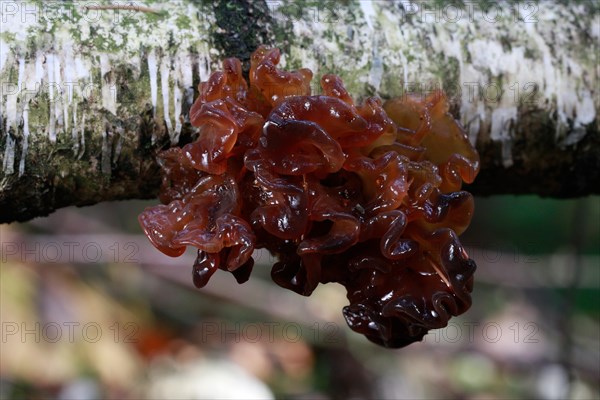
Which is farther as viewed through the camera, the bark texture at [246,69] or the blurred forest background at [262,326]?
the blurred forest background at [262,326]

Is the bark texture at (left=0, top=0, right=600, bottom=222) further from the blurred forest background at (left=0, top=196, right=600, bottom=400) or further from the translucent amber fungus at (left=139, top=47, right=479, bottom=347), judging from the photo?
the blurred forest background at (left=0, top=196, right=600, bottom=400)

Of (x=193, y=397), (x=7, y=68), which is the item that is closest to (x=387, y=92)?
(x=7, y=68)

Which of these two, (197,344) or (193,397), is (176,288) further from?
(193,397)

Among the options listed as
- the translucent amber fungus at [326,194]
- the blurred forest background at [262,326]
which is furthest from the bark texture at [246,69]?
the blurred forest background at [262,326]

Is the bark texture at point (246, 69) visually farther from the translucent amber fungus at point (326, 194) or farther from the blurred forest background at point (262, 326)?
the blurred forest background at point (262, 326)

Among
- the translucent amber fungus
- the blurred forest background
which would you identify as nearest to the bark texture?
the translucent amber fungus

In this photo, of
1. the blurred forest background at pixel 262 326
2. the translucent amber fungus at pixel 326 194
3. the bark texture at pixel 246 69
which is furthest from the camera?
the blurred forest background at pixel 262 326

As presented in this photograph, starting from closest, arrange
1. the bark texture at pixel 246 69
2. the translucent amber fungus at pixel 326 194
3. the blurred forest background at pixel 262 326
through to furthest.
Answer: the translucent amber fungus at pixel 326 194 < the bark texture at pixel 246 69 < the blurred forest background at pixel 262 326
